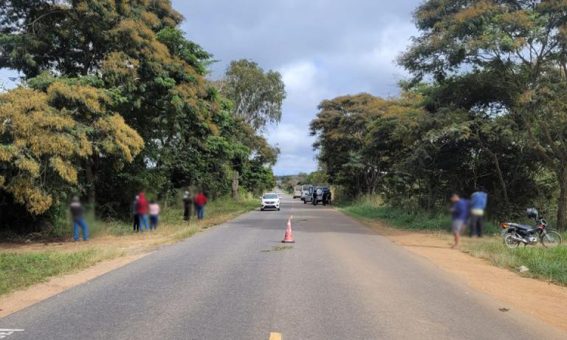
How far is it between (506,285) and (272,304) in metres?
5.18

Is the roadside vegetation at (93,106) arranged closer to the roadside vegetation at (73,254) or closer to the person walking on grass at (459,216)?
the roadside vegetation at (73,254)

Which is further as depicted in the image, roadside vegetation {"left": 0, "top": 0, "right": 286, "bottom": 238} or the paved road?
roadside vegetation {"left": 0, "top": 0, "right": 286, "bottom": 238}

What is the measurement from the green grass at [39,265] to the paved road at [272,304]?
3.92 feet

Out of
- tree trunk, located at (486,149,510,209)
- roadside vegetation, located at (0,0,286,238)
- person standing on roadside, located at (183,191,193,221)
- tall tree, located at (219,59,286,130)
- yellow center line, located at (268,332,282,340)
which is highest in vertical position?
tall tree, located at (219,59,286,130)

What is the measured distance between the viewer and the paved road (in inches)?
279

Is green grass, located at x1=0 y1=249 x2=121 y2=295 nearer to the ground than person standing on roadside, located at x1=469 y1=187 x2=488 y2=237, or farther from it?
nearer to the ground

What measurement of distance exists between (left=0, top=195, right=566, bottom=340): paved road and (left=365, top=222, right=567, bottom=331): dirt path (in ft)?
1.40

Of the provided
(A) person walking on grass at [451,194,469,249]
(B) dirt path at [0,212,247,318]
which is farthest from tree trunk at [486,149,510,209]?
(B) dirt path at [0,212,247,318]

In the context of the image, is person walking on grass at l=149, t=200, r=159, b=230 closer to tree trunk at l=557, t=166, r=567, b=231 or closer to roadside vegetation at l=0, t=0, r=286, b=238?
roadside vegetation at l=0, t=0, r=286, b=238

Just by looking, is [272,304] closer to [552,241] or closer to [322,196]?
[552,241]

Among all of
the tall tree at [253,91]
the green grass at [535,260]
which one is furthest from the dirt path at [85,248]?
the tall tree at [253,91]

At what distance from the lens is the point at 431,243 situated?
18.9m

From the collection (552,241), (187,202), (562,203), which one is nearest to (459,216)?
(187,202)

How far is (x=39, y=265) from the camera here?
507 inches
